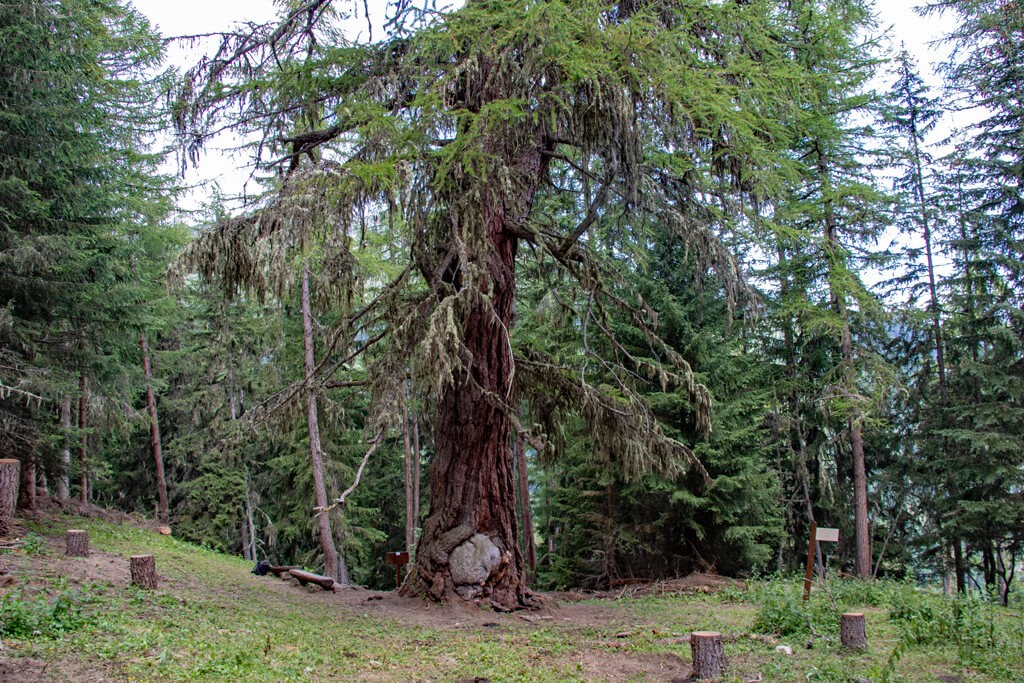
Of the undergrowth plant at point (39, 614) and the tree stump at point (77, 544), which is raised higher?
the undergrowth plant at point (39, 614)

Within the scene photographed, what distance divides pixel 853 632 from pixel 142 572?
7.65 metres

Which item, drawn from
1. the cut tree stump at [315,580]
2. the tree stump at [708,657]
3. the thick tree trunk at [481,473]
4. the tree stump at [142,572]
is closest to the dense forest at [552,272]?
the thick tree trunk at [481,473]

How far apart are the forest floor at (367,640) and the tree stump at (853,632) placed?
0.30 ft

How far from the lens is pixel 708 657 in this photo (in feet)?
17.3

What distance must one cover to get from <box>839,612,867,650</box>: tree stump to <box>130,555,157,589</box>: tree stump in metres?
7.45

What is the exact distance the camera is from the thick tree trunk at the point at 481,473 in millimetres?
8156

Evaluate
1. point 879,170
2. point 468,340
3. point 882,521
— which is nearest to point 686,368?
point 468,340

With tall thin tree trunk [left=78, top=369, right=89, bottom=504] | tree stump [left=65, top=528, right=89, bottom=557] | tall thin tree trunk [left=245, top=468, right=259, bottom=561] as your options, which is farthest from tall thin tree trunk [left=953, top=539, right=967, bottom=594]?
tall thin tree trunk [left=245, top=468, right=259, bottom=561]

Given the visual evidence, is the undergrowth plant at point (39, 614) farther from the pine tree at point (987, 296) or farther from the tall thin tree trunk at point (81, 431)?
the pine tree at point (987, 296)

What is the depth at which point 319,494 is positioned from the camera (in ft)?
52.6

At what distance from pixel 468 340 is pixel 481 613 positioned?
3213mm

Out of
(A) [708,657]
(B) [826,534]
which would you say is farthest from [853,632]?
(B) [826,534]

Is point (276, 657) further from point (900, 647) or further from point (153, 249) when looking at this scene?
point (153, 249)

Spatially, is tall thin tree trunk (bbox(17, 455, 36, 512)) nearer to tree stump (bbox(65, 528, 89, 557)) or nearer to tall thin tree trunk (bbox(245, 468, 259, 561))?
tree stump (bbox(65, 528, 89, 557))
